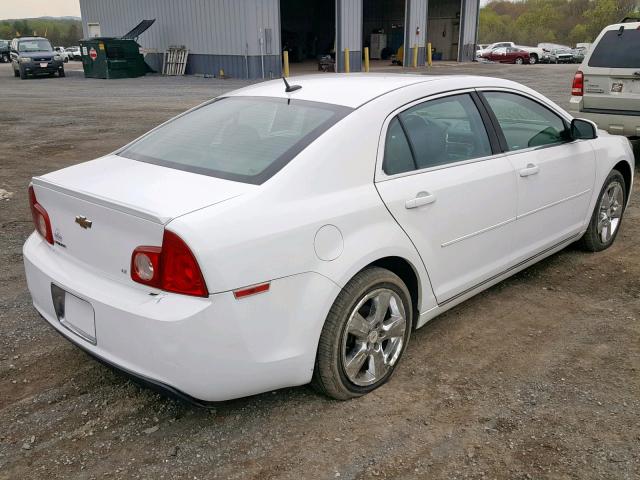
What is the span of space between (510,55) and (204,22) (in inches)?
833

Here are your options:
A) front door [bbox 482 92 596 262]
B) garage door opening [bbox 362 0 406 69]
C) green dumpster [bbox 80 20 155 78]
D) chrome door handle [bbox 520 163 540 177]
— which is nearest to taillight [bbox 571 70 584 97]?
front door [bbox 482 92 596 262]

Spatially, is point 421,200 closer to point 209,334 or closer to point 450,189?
point 450,189

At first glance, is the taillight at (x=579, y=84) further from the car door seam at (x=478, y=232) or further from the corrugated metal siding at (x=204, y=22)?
the corrugated metal siding at (x=204, y=22)

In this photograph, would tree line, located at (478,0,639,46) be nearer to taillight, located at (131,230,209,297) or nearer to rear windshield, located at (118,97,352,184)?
rear windshield, located at (118,97,352,184)

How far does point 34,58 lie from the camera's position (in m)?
27.5

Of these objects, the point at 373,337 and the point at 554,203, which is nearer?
the point at 373,337

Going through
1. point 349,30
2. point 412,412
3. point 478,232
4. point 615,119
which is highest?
point 349,30

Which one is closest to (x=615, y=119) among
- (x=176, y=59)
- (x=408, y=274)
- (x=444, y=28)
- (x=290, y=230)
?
(x=408, y=274)

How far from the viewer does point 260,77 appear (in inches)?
993

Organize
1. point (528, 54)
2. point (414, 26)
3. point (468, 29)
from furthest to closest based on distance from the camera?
point (528, 54), point (468, 29), point (414, 26)

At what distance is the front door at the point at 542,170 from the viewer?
12.8 feet

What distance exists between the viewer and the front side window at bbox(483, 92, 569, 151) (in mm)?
3879

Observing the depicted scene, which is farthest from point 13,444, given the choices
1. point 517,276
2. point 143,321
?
point 517,276

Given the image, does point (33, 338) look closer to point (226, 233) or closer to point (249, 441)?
point (249, 441)
